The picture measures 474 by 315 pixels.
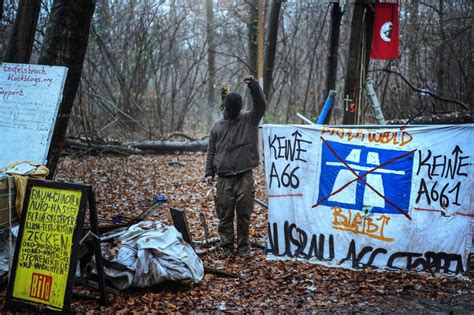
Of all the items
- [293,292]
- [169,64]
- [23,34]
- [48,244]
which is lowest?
[293,292]

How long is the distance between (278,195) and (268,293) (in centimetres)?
155

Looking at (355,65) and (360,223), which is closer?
(360,223)

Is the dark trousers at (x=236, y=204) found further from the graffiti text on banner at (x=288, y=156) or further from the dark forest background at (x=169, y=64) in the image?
the dark forest background at (x=169, y=64)

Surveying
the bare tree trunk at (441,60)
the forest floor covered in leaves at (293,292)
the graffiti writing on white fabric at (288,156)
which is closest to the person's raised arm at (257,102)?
the graffiti writing on white fabric at (288,156)

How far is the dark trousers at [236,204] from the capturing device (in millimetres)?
7148

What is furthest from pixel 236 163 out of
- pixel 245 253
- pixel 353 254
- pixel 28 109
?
pixel 28 109

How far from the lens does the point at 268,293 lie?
19.6ft

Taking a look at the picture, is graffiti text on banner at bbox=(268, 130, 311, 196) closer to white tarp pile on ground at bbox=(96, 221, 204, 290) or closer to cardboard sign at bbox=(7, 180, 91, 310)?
white tarp pile on ground at bbox=(96, 221, 204, 290)

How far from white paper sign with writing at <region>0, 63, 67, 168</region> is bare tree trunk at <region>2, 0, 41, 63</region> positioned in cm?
162

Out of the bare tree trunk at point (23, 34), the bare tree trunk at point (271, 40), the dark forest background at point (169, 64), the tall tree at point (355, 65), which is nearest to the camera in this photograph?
the bare tree trunk at point (23, 34)

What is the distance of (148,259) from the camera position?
18.8 feet

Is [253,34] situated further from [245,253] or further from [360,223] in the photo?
[360,223]

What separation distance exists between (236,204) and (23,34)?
4906 millimetres

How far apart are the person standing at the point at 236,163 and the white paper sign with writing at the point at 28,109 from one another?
2203 millimetres
